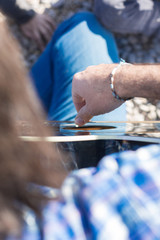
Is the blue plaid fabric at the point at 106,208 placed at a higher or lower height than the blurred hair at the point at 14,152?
lower

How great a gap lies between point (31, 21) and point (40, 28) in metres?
0.06

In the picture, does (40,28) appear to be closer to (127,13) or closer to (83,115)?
(127,13)

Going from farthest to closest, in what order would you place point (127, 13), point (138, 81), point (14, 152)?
point (127, 13) → point (138, 81) → point (14, 152)

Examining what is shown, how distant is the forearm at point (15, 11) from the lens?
3.84 ft

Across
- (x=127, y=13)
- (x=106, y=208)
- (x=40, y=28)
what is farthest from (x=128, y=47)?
(x=106, y=208)

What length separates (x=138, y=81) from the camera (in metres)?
0.60

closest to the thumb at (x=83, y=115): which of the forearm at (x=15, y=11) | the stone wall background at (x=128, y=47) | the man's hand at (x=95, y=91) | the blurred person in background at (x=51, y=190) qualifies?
the man's hand at (x=95, y=91)

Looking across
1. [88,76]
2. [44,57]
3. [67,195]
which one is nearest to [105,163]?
[67,195]

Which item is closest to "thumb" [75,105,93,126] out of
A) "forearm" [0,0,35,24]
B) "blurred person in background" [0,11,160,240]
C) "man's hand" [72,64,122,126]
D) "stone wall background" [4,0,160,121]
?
"man's hand" [72,64,122,126]

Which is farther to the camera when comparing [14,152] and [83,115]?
[83,115]

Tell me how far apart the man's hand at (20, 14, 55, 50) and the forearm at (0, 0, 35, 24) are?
33 millimetres

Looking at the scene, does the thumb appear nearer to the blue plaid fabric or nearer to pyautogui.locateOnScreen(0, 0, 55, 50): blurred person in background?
the blue plaid fabric

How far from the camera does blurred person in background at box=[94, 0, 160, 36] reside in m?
1.11

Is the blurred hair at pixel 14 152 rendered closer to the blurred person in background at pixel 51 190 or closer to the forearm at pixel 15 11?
the blurred person in background at pixel 51 190
